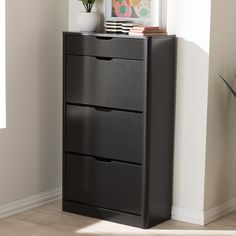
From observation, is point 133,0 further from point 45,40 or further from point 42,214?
point 42,214

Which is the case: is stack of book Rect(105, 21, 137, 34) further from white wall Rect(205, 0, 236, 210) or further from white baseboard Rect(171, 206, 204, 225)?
white baseboard Rect(171, 206, 204, 225)

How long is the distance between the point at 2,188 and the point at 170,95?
1.11 meters

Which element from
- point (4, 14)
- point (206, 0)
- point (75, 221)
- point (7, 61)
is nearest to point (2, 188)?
point (75, 221)

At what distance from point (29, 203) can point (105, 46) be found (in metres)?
1.08

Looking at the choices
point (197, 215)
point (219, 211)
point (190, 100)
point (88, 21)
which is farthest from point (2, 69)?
point (219, 211)

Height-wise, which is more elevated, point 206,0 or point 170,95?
point 206,0

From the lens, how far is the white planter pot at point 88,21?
389cm

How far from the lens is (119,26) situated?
3840mm

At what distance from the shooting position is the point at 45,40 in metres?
4.07

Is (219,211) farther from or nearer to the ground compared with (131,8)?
nearer to the ground

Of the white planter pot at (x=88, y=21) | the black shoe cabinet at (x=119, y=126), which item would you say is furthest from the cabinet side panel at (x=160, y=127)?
the white planter pot at (x=88, y=21)

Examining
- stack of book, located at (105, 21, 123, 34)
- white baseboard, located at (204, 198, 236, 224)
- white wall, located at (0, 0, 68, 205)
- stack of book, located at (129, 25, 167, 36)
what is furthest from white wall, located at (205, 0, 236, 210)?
white wall, located at (0, 0, 68, 205)

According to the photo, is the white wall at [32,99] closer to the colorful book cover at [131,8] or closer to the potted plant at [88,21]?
the potted plant at [88,21]

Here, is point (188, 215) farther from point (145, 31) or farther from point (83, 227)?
point (145, 31)
